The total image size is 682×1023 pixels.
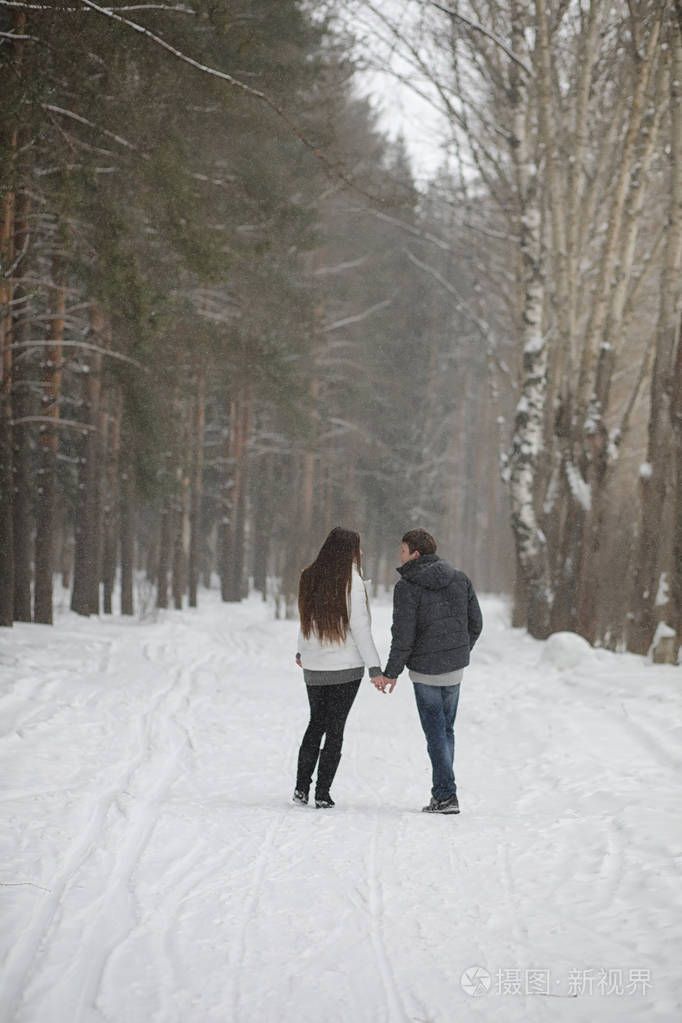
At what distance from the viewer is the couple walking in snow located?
662 cm

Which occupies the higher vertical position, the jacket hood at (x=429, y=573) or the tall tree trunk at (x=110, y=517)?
the jacket hood at (x=429, y=573)

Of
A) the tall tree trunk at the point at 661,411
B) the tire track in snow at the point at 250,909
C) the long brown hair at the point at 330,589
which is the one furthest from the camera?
the tall tree trunk at the point at 661,411

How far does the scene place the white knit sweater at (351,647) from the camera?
6.68 metres

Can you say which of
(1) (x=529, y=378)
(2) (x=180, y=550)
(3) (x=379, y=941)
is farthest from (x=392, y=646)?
(2) (x=180, y=550)

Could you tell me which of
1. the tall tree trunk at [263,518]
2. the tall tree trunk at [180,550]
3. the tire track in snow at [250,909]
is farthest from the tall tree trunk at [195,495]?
the tire track in snow at [250,909]

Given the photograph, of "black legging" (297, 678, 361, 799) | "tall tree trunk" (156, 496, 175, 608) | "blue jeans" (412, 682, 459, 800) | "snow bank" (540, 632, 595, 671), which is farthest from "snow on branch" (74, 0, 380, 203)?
"tall tree trunk" (156, 496, 175, 608)

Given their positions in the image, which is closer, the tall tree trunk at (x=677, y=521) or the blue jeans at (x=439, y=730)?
the blue jeans at (x=439, y=730)

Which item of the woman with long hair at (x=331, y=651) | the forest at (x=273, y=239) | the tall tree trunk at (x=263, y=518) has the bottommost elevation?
the tall tree trunk at (x=263, y=518)

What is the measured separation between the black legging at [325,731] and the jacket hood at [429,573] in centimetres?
80

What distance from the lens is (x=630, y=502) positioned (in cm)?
2580

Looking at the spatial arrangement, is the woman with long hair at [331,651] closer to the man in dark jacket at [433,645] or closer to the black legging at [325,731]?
the black legging at [325,731]

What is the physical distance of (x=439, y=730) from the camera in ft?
21.7

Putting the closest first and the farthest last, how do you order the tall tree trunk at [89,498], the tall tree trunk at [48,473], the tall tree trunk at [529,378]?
the tall tree trunk at [529,378], the tall tree trunk at [48,473], the tall tree trunk at [89,498]

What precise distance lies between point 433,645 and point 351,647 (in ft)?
1.81
